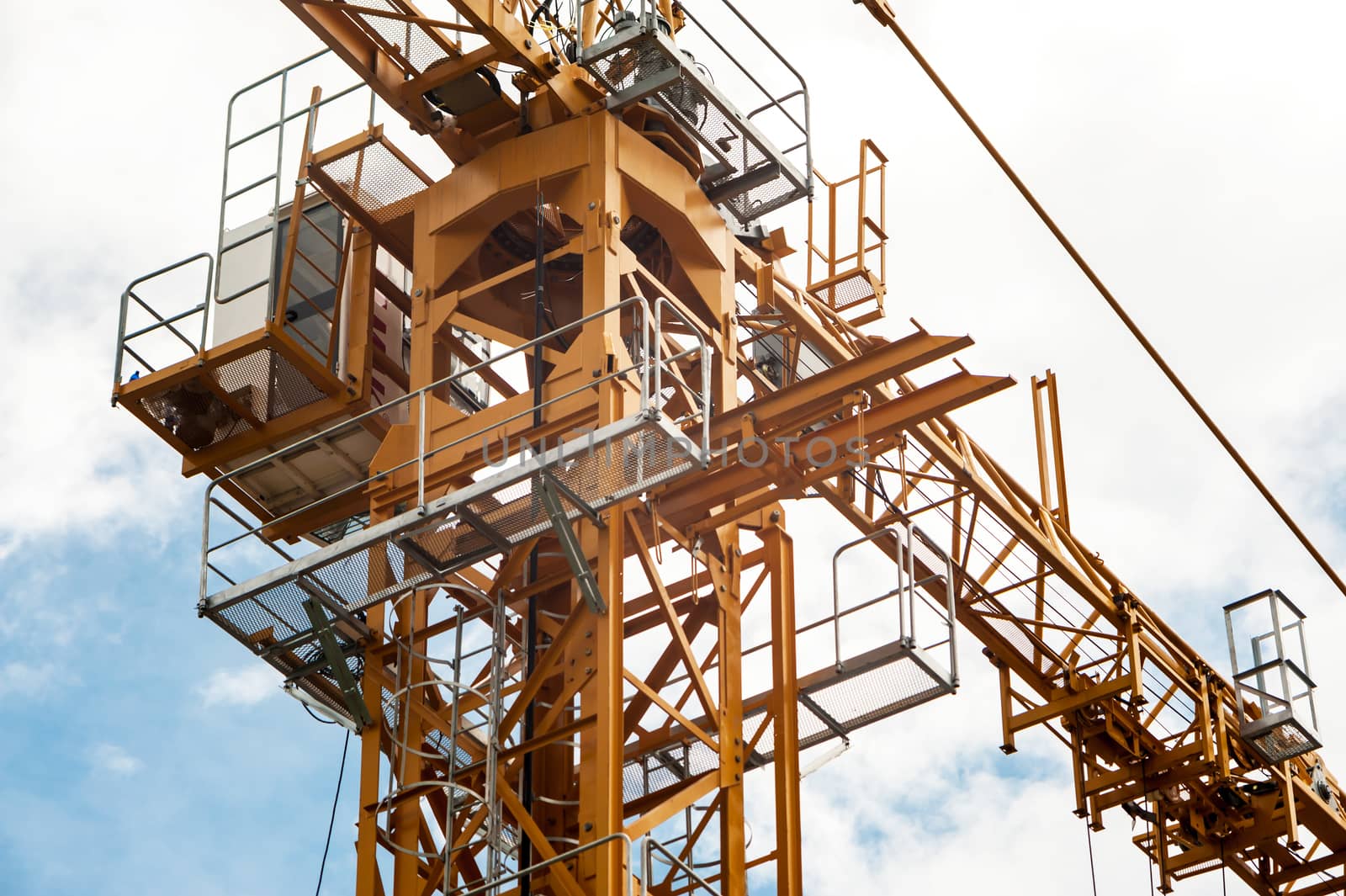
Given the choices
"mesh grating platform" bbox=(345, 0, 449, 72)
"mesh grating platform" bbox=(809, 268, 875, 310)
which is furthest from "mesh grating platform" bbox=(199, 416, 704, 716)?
"mesh grating platform" bbox=(809, 268, 875, 310)

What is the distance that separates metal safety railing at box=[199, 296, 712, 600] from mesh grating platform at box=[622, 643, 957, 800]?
Answer: 2589 mm

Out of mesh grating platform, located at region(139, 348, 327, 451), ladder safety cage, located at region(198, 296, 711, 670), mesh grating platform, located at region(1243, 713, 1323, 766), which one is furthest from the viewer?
mesh grating platform, located at region(1243, 713, 1323, 766)

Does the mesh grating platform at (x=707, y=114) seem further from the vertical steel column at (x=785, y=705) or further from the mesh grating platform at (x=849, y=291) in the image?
the mesh grating platform at (x=849, y=291)

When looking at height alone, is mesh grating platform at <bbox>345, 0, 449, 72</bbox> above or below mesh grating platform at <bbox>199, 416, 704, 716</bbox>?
above

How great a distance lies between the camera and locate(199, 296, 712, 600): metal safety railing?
1834 centimetres

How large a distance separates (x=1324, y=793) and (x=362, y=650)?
16535 mm

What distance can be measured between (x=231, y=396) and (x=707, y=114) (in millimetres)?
5366

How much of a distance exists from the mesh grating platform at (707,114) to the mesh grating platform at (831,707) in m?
4.60

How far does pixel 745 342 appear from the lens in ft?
81.5

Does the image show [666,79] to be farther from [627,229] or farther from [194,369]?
[194,369]

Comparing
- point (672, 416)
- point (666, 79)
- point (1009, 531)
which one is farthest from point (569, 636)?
point (1009, 531)

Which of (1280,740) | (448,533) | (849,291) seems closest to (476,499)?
(448,533)

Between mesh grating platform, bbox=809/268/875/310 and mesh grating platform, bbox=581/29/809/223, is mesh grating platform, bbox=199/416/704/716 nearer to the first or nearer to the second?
mesh grating platform, bbox=581/29/809/223

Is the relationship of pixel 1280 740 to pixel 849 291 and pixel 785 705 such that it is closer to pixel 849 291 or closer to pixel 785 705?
pixel 849 291
